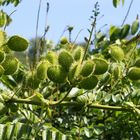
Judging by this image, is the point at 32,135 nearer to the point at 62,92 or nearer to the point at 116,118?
A: the point at 62,92

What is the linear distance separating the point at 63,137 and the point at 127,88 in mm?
837

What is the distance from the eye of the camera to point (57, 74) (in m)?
1.72

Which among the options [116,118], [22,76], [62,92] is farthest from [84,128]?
[22,76]

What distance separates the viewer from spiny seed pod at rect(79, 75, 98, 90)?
68.4 inches

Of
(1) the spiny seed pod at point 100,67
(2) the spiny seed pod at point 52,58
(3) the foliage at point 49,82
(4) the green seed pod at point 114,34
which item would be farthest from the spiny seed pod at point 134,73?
(4) the green seed pod at point 114,34

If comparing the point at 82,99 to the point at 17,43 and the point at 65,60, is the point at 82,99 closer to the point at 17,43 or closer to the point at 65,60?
the point at 65,60

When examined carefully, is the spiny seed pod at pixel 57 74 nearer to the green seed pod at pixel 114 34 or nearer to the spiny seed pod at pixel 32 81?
the spiny seed pod at pixel 32 81

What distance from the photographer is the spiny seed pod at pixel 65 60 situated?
5.71 ft

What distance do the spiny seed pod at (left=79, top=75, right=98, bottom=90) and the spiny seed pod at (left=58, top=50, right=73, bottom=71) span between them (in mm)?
70

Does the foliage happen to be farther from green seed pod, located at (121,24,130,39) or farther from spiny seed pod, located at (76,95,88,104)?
green seed pod, located at (121,24,130,39)

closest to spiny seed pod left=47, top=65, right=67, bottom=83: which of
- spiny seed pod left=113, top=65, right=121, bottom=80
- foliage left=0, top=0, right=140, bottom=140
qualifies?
foliage left=0, top=0, right=140, bottom=140

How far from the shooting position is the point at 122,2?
290 centimetres

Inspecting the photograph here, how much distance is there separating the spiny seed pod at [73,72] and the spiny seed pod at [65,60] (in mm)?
21

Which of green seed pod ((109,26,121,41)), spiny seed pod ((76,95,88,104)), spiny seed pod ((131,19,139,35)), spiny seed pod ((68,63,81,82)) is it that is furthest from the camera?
green seed pod ((109,26,121,41))
